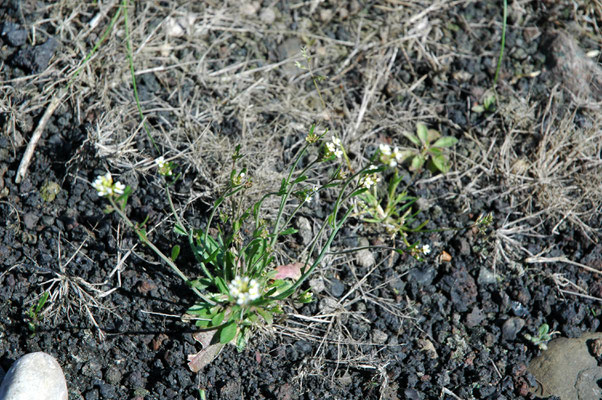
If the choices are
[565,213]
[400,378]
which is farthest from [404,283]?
[565,213]

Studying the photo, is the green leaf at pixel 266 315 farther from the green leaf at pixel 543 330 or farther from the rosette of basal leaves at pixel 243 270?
the green leaf at pixel 543 330

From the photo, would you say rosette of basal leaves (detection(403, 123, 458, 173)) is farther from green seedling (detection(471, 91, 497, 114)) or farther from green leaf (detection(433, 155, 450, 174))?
green seedling (detection(471, 91, 497, 114))

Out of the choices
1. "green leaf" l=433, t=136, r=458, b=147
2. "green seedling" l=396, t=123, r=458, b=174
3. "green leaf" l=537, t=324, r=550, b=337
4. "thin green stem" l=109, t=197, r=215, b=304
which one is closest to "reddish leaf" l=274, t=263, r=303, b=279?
"thin green stem" l=109, t=197, r=215, b=304

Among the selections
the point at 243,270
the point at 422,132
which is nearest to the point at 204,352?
the point at 243,270

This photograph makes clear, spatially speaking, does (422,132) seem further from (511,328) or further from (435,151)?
(511,328)

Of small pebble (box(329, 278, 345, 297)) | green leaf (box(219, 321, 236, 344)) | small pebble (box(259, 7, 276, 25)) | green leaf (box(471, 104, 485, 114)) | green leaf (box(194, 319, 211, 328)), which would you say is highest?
small pebble (box(259, 7, 276, 25))

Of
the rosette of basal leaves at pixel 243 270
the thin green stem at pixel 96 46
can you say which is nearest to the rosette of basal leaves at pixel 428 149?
the rosette of basal leaves at pixel 243 270
